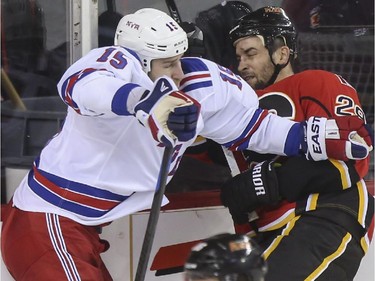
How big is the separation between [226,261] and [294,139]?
0.68 meters

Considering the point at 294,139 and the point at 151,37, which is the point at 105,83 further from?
the point at 294,139

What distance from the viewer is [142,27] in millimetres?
2268

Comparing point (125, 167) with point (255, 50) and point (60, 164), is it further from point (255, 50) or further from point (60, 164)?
point (255, 50)

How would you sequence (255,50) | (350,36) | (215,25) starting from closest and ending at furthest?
(255,50), (215,25), (350,36)

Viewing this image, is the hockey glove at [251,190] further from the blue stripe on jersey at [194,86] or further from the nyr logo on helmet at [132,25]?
the nyr logo on helmet at [132,25]

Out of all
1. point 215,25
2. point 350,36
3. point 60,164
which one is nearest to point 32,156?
point 60,164

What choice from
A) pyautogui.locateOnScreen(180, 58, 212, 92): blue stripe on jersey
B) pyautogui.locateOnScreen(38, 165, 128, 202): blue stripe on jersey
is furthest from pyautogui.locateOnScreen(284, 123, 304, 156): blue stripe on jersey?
pyautogui.locateOnScreen(38, 165, 128, 202): blue stripe on jersey

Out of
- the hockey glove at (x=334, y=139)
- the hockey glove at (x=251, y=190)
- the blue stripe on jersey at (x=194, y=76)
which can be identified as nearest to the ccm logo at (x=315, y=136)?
the hockey glove at (x=334, y=139)

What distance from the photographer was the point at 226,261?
183 cm

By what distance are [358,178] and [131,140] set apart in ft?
2.05

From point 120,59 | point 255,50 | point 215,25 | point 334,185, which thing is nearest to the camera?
point 120,59

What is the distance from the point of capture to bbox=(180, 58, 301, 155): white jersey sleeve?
2.38 metres

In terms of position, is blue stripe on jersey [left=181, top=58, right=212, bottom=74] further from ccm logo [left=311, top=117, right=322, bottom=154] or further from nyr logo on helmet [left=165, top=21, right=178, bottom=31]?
ccm logo [left=311, top=117, right=322, bottom=154]

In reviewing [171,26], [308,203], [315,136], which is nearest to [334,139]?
[315,136]
